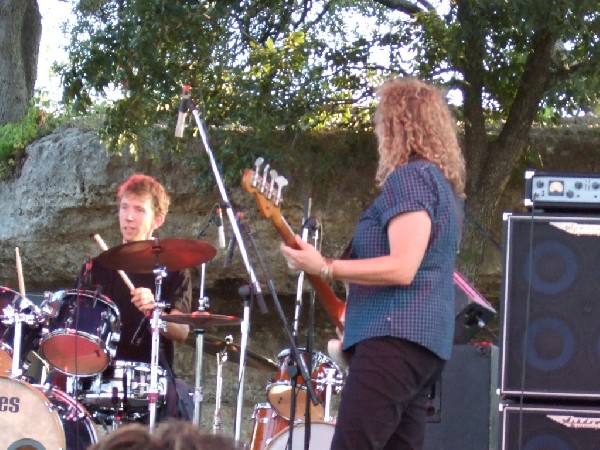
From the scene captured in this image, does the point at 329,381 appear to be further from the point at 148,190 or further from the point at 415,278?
the point at 415,278

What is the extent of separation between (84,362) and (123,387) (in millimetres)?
248

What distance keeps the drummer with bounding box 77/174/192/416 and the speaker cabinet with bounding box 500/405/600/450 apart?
209 centimetres

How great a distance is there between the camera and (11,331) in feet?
17.9

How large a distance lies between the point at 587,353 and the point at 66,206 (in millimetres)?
6022

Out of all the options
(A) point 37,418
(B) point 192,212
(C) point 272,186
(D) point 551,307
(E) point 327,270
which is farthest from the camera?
(B) point 192,212

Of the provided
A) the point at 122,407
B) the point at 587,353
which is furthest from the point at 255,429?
the point at 587,353

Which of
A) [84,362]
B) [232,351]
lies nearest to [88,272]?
[84,362]

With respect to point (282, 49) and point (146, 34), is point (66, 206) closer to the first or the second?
point (146, 34)

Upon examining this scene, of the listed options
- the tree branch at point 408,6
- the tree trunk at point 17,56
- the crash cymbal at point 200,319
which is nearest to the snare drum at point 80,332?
the crash cymbal at point 200,319

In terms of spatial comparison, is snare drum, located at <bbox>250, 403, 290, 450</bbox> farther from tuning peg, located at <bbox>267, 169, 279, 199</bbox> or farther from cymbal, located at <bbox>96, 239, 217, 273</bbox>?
tuning peg, located at <bbox>267, 169, 279, 199</bbox>

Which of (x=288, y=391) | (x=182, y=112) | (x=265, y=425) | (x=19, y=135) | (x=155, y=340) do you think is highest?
(x=19, y=135)

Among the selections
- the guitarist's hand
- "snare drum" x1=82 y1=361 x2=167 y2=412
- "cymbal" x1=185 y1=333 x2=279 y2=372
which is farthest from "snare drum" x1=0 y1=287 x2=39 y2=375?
the guitarist's hand

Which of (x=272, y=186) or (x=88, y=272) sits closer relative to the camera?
(x=272, y=186)

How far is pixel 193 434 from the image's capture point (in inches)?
58.4
